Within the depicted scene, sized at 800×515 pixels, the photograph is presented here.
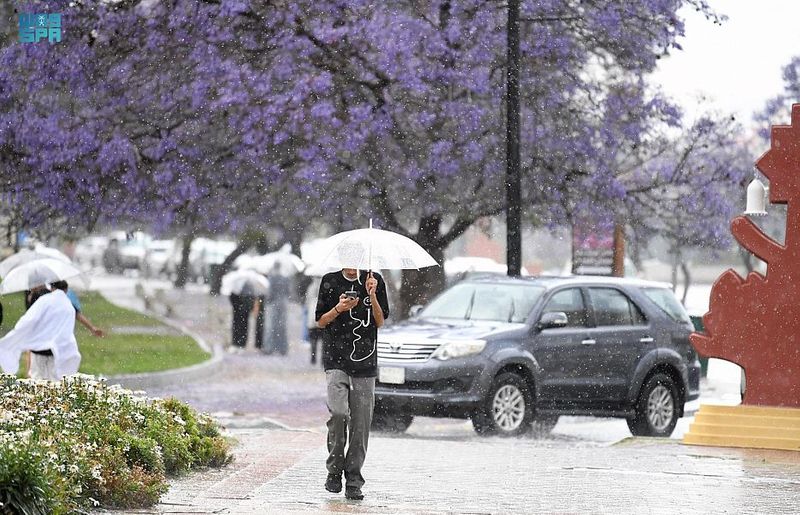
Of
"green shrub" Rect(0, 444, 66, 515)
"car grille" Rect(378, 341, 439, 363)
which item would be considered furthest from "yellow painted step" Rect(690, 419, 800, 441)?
"green shrub" Rect(0, 444, 66, 515)

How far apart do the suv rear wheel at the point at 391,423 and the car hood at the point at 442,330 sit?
2.95 ft

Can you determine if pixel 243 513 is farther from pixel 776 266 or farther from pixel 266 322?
pixel 266 322

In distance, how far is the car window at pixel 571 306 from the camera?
17.0 metres

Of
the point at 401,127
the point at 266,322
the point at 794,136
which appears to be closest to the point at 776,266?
the point at 794,136

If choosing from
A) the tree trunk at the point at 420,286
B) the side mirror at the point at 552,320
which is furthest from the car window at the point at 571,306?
the tree trunk at the point at 420,286

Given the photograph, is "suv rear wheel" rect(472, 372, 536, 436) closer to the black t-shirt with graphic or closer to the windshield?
the windshield

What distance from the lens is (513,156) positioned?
20484 mm

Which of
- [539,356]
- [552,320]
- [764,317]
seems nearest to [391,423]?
[539,356]

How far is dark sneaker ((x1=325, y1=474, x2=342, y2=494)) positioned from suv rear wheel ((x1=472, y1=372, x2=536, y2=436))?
17.7 ft

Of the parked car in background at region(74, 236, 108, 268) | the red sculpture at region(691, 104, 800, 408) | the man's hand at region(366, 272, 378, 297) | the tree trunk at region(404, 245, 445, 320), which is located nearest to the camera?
the man's hand at region(366, 272, 378, 297)

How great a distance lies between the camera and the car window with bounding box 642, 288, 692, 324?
1780cm

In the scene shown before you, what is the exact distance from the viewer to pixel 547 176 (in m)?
22.8

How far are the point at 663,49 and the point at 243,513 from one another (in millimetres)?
15119

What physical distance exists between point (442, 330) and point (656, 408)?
105 inches
